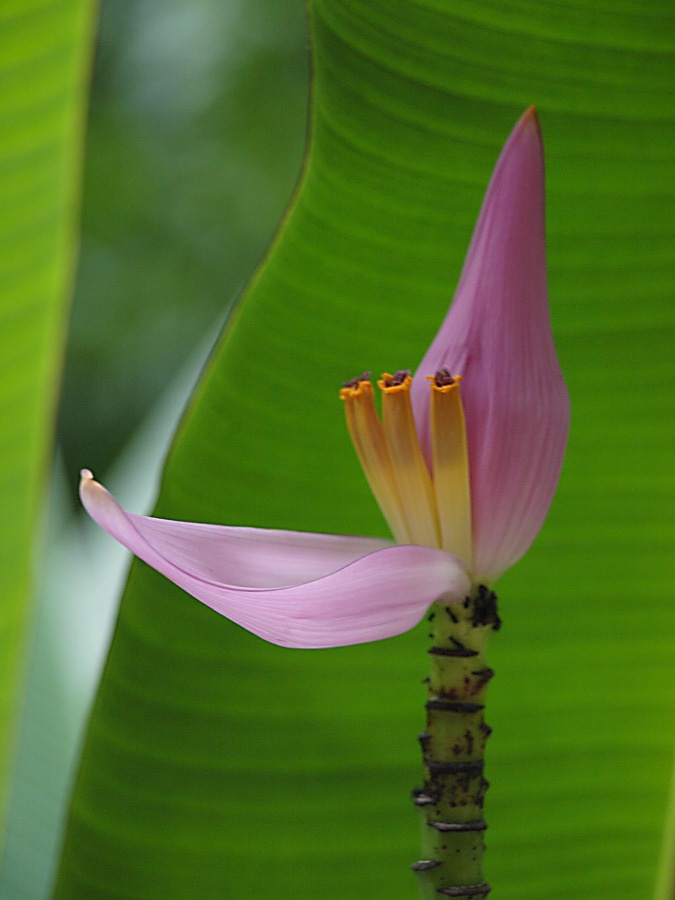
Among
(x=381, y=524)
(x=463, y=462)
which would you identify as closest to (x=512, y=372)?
(x=463, y=462)

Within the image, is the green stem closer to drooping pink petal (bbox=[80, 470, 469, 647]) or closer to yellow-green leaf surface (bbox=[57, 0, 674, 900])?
drooping pink petal (bbox=[80, 470, 469, 647])

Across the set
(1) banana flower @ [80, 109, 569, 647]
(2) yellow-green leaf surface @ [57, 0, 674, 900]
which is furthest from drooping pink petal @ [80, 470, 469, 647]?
(2) yellow-green leaf surface @ [57, 0, 674, 900]

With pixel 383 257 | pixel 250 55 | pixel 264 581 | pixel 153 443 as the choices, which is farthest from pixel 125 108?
pixel 264 581

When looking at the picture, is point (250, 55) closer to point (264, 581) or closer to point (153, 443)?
point (153, 443)

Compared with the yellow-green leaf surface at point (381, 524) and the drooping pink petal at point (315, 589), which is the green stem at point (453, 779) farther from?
the yellow-green leaf surface at point (381, 524)

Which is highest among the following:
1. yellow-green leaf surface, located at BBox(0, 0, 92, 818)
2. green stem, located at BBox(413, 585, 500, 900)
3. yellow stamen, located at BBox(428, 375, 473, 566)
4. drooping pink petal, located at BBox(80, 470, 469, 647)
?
yellow-green leaf surface, located at BBox(0, 0, 92, 818)

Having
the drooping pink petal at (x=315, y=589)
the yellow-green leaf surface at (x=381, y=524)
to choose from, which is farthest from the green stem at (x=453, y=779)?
the yellow-green leaf surface at (x=381, y=524)

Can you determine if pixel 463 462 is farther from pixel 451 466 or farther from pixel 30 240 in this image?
pixel 30 240
